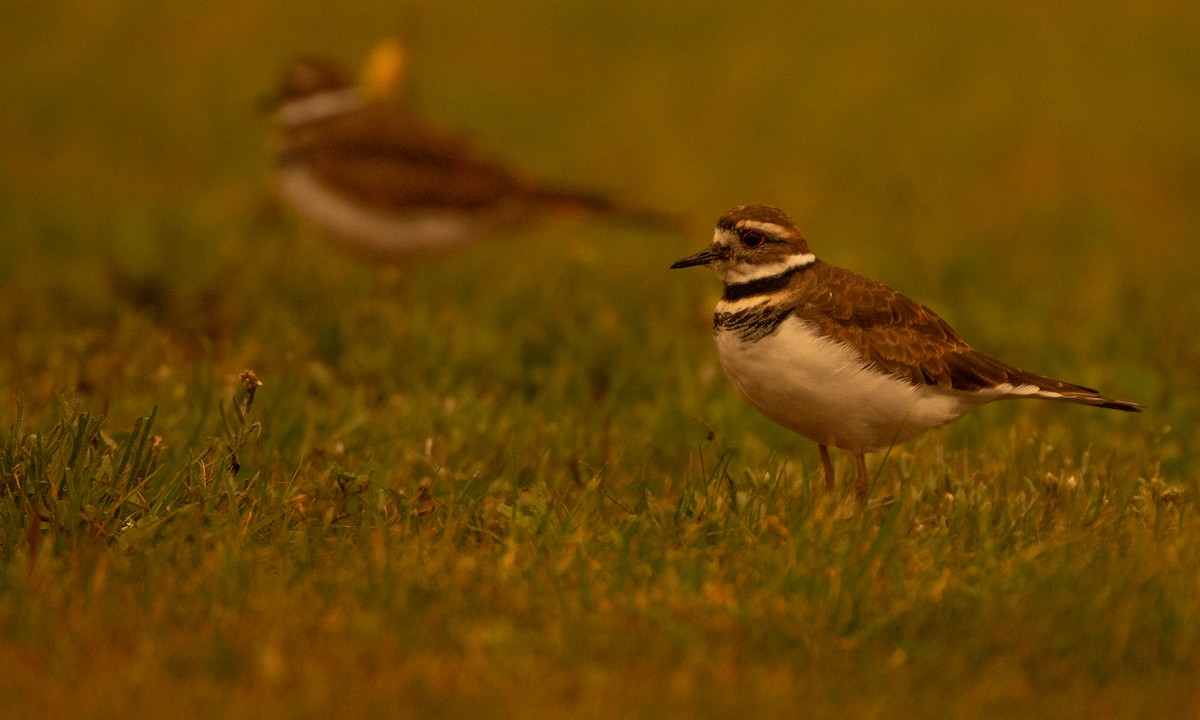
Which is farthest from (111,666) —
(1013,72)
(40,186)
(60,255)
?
(1013,72)

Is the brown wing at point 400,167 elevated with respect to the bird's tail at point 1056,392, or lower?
lower

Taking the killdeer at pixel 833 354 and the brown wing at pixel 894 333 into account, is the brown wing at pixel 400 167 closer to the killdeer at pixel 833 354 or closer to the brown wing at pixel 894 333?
the killdeer at pixel 833 354

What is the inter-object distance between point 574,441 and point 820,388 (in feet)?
4.39

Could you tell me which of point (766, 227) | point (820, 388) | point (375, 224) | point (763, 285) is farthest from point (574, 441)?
point (375, 224)

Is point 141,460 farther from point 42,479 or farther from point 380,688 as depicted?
point 380,688

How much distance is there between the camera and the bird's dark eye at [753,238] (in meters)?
5.54

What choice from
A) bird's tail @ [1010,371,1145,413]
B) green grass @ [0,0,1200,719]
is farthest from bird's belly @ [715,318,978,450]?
bird's tail @ [1010,371,1145,413]

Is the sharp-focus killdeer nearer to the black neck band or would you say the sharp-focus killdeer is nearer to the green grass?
the green grass

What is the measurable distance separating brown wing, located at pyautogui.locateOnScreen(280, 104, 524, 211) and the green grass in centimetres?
58

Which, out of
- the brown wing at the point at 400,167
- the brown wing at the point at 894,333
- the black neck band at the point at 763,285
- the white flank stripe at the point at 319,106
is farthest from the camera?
the white flank stripe at the point at 319,106

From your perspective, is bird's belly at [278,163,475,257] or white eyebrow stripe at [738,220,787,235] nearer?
white eyebrow stripe at [738,220,787,235]

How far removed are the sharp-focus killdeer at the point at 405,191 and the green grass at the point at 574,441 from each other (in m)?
0.38

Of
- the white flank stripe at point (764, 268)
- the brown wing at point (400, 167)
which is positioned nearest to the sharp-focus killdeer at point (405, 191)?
the brown wing at point (400, 167)

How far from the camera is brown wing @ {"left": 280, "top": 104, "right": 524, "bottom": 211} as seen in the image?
9.73m
